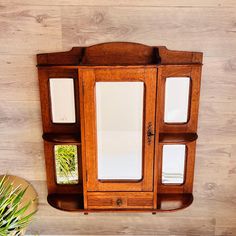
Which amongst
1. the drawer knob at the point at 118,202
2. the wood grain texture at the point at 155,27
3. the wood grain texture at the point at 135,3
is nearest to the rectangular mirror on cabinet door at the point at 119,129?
the drawer knob at the point at 118,202

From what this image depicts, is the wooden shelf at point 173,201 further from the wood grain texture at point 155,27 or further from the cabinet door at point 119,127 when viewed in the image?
the wood grain texture at point 155,27

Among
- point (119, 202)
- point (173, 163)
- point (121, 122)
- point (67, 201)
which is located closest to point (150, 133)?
point (121, 122)

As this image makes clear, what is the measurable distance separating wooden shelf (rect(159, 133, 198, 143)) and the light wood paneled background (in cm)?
8

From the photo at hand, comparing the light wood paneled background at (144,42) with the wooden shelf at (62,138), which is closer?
the light wood paneled background at (144,42)

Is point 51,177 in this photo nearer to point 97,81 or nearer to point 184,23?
point 97,81

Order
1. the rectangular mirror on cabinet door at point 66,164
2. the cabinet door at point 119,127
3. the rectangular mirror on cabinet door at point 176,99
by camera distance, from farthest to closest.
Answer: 1. the rectangular mirror on cabinet door at point 66,164
2. the rectangular mirror on cabinet door at point 176,99
3. the cabinet door at point 119,127

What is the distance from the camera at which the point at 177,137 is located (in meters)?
1.56

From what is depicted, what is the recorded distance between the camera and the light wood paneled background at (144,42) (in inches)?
56.8

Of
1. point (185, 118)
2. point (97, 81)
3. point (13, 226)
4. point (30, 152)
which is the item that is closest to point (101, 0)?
point (97, 81)

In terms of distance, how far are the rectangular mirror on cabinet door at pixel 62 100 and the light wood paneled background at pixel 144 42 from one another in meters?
0.08

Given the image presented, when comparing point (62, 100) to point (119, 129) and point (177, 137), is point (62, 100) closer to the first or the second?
point (119, 129)

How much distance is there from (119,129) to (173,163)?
1.11 ft

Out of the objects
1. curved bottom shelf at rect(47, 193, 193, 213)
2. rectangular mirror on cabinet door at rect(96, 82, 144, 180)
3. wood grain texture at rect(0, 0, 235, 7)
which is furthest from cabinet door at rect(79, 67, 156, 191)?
wood grain texture at rect(0, 0, 235, 7)

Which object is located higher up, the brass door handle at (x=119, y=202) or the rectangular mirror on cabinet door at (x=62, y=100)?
the rectangular mirror on cabinet door at (x=62, y=100)
